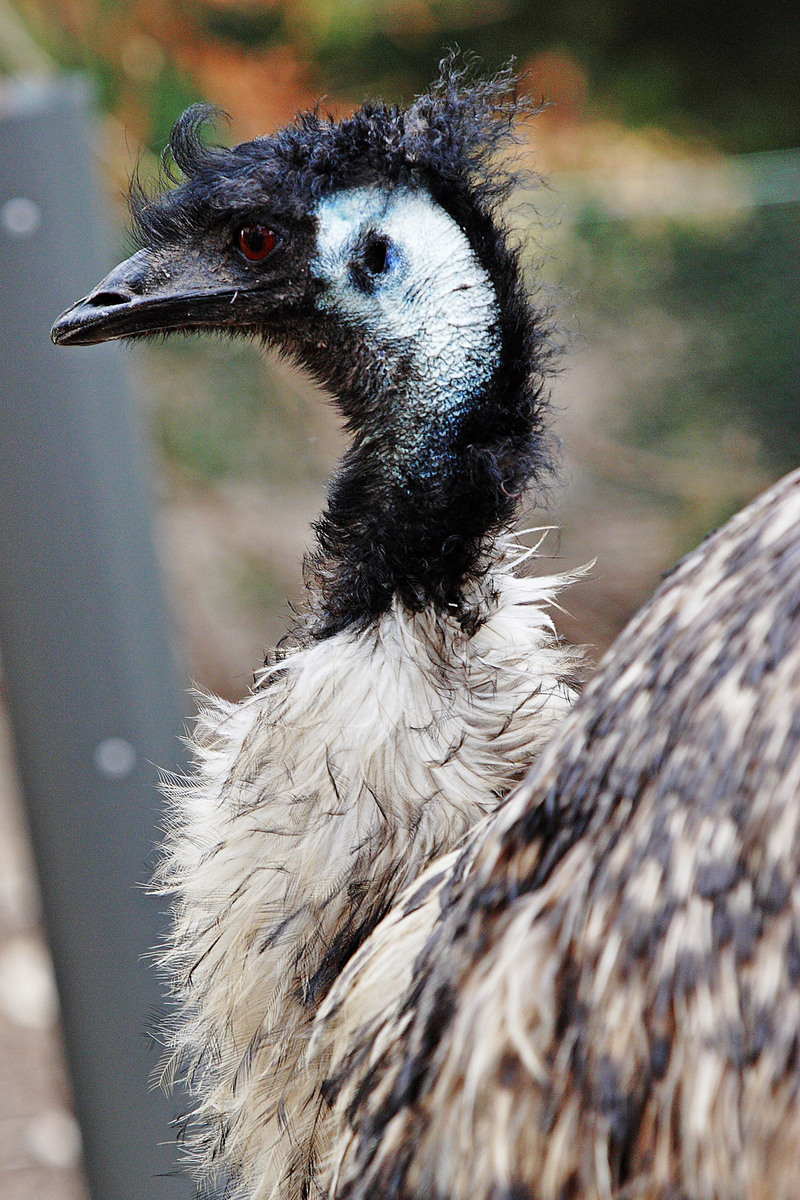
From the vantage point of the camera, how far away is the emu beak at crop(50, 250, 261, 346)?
1.39 m

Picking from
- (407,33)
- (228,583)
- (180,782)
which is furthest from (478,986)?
(407,33)

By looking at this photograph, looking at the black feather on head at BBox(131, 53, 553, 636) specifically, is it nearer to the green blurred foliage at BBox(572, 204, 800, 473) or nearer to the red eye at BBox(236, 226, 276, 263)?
the red eye at BBox(236, 226, 276, 263)

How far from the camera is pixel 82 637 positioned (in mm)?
2105

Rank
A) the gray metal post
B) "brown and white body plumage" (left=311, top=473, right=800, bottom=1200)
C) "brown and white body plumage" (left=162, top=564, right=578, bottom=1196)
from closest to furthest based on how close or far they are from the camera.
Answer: "brown and white body plumage" (left=311, top=473, right=800, bottom=1200) → "brown and white body plumage" (left=162, top=564, right=578, bottom=1196) → the gray metal post

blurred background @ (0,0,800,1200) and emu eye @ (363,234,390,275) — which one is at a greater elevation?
blurred background @ (0,0,800,1200)

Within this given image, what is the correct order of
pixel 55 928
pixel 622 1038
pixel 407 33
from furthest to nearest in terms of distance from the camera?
pixel 407 33, pixel 55 928, pixel 622 1038

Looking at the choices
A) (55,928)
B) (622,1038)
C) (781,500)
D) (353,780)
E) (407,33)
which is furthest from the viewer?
(407,33)

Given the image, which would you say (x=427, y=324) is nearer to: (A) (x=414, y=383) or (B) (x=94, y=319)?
(A) (x=414, y=383)

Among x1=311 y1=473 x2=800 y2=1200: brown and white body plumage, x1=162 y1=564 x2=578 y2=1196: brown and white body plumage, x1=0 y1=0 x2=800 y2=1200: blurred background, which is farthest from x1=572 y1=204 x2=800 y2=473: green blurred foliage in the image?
x1=311 y1=473 x2=800 y2=1200: brown and white body plumage

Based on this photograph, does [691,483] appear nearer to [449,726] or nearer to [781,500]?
[449,726]

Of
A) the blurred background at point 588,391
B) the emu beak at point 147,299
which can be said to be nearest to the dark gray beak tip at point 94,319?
the emu beak at point 147,299

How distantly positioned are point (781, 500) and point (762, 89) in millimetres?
5179

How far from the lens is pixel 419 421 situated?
1.33 meters

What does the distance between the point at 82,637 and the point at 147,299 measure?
0.83 meters
